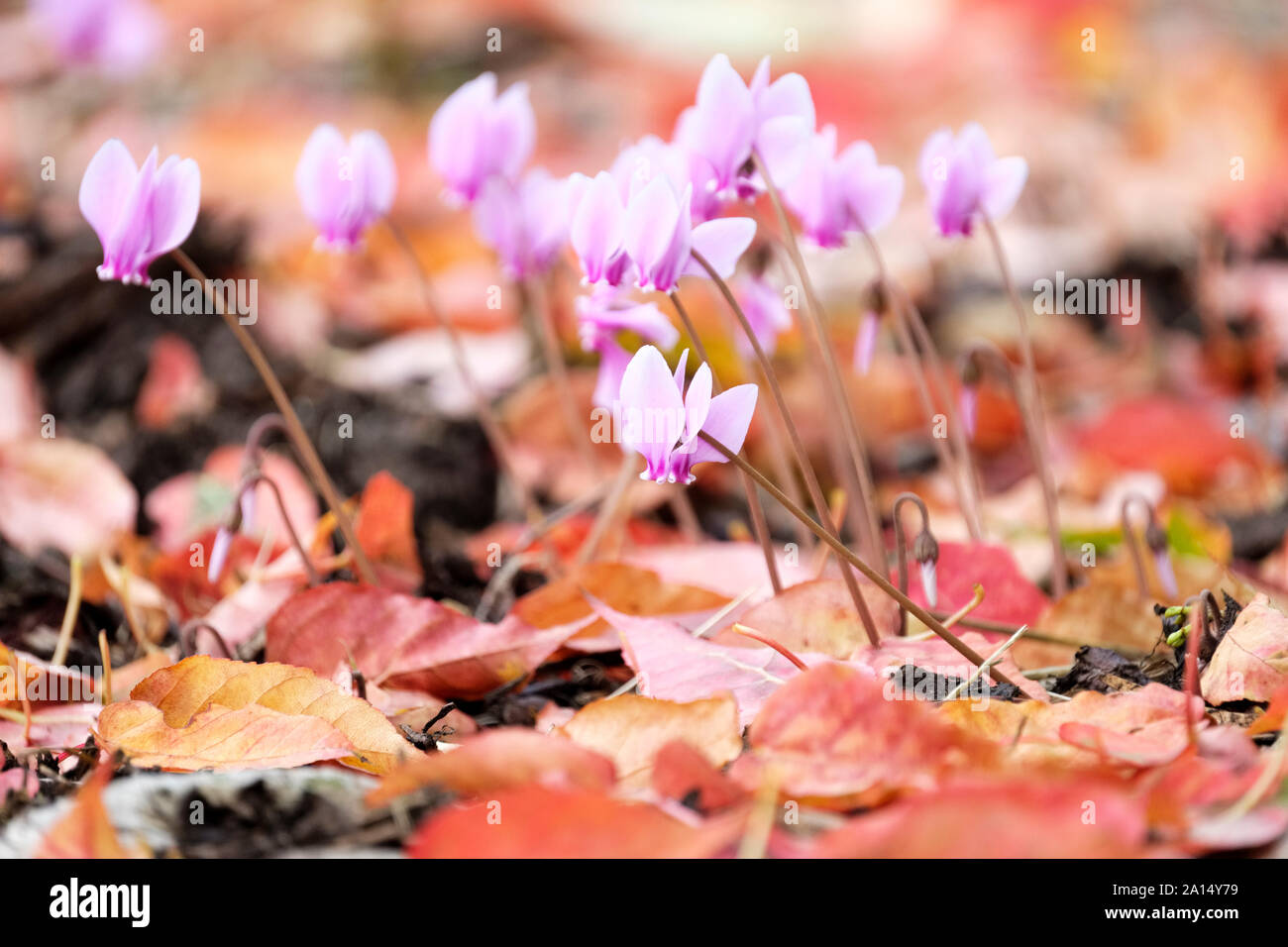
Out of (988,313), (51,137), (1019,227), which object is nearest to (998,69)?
(1019,227)

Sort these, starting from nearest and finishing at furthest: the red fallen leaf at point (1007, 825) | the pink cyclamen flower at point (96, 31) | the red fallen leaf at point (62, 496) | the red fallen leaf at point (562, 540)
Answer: the red fallen leaf at point (1007, 825) < the red fallen leaf at point (562, 540) < the red fallen leaf at point (62, 496) < the pink cyclamen flower at point (96, 31)

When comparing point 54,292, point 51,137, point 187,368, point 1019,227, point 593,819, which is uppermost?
point 51,137

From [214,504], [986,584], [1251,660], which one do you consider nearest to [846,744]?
[1251,660]

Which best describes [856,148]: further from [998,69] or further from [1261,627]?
[998,69]

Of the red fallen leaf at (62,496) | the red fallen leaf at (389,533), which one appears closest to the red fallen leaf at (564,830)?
the red fallen leaf at (389,533)

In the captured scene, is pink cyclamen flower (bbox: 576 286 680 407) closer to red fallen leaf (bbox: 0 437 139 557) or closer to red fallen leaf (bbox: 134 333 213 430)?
red fallen leaf (bbox: 0 437 139 557)

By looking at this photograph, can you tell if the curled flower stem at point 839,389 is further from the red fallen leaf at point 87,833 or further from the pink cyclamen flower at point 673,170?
the red fallen leaf at point 87,833
